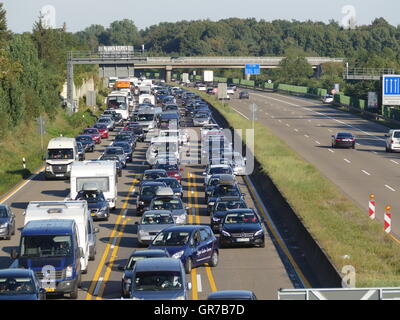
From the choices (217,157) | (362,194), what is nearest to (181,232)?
(362,194)

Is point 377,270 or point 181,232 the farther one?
point 181,232

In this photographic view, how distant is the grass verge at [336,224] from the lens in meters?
27.0

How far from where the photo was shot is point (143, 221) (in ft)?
115

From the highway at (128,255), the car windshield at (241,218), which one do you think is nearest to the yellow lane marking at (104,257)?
the highway at (128,255)

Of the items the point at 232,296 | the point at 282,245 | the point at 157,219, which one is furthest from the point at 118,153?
the point at 232,296

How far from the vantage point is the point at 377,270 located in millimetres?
26750

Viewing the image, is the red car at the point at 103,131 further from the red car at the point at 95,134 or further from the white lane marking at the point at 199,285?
the white lane marking at the point at 199,285

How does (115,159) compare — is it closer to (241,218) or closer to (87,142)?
(87,142)

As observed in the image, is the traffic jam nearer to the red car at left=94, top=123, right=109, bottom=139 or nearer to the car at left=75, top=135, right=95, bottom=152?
the car at left=75, top=135, right=95, bottom=152

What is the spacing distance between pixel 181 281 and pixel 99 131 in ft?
191

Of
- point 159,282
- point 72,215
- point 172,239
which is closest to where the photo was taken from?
point 159,282

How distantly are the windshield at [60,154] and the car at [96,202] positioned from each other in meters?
13.7

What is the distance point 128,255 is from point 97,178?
10891mm
